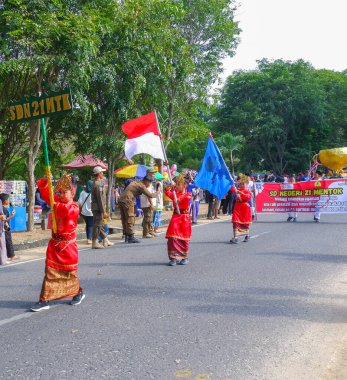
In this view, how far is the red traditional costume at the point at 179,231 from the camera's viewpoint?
30.8 feet

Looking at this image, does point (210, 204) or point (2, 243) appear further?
point (210, 204)

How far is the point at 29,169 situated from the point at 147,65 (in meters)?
4.96

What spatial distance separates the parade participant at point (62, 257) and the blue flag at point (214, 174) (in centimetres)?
440

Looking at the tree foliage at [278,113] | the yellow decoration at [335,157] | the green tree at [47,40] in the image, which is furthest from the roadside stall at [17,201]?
the tree foliage at [278,113]

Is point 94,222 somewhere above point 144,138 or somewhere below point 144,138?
below

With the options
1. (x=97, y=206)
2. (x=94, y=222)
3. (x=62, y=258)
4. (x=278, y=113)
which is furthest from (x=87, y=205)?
(x=278, y=113)

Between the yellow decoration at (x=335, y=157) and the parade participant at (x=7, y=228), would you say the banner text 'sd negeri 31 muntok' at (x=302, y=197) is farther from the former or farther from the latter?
the parade participant at (x=7, y=228)

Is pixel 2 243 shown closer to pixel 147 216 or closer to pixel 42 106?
pixel 42 106

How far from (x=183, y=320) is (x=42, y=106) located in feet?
11.1

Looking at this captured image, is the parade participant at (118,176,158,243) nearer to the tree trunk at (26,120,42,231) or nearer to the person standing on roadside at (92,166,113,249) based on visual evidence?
the person standing on roadside at (92,166,113,249)

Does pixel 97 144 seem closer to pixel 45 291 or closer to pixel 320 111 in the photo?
pixel 45 291

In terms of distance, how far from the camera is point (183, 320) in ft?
18.9

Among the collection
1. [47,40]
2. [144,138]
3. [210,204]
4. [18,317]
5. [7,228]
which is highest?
[47,40]

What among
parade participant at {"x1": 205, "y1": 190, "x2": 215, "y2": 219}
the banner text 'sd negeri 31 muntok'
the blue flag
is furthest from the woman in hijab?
parade participant at {"x1": 205, "y1": 190, "x2": 215, "y2": 219}
